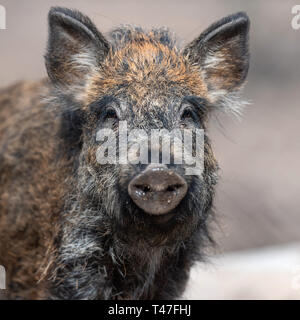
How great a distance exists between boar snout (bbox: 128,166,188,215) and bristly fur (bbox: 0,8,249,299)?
221 mm

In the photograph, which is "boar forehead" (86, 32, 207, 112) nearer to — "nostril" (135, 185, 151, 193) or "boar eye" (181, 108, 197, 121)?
"boar eye" (181, 108, 197, 121)

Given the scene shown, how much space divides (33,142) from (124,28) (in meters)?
1.39

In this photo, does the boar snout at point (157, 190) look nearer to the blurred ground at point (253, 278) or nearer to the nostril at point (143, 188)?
the nostril at point (143, 188)

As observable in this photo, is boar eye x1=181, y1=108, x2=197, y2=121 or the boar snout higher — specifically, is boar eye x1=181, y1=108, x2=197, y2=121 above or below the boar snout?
above

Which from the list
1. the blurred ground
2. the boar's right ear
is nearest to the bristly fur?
the boar's right ear

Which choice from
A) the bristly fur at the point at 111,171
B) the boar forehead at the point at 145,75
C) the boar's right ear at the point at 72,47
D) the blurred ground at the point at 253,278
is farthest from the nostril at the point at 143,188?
the blurred ground at the point at 253,278

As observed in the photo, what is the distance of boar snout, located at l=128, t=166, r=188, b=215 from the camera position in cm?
386

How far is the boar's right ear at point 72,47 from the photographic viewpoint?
4.93 meters

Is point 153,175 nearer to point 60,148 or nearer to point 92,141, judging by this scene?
point 92,141

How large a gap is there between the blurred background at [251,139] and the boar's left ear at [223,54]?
336 millimetres

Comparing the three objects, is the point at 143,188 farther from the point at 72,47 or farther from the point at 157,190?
the point at 72,47

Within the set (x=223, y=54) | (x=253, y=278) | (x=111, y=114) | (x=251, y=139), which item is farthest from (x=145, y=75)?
(x=251, y=139)

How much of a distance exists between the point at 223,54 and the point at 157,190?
190 cm

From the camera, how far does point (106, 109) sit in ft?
15.5
